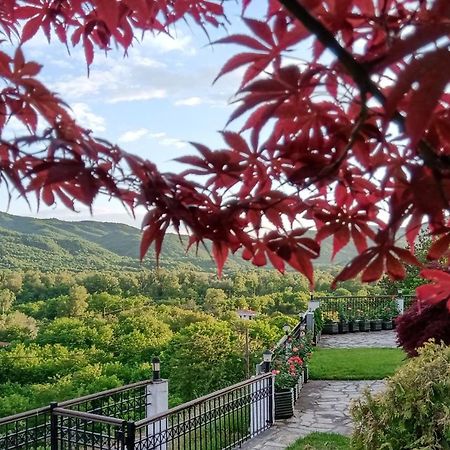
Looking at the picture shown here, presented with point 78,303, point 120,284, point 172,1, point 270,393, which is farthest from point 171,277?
point 172,1

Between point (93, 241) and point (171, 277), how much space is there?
12838mm

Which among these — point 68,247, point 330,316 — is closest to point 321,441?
point 330,316

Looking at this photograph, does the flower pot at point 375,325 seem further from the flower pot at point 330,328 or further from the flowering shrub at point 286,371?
the flowering shrub at point 286,371

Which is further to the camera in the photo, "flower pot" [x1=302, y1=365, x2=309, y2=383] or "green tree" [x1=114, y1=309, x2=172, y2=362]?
"green tree" [x1=114, y1=309, x2=172, y2=362]

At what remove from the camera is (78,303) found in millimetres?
21391

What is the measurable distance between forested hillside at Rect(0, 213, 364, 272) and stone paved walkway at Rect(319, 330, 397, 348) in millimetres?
16066

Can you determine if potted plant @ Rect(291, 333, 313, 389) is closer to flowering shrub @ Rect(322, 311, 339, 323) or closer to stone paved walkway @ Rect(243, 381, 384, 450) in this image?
stone paved walkway @ Rect(243, 381, 384, 450)

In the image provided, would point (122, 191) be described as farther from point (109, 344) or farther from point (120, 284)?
point (120, 284)

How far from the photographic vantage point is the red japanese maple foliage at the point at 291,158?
1.94 ft

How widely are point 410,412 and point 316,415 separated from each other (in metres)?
3.30

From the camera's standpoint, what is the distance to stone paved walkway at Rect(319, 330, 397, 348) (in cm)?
1139

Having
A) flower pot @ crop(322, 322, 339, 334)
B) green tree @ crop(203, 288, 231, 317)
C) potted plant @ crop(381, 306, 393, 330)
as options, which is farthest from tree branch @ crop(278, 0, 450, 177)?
green tree @ crop(203, 288, 231, 317)

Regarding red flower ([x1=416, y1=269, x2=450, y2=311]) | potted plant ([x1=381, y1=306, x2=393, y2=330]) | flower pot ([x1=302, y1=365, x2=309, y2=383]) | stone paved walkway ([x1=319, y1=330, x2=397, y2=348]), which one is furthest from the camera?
potted plant ([x1=381, y1=306, x2=393, y2=330])

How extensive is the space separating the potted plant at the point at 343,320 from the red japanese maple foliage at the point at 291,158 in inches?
498
